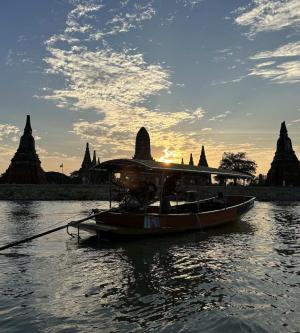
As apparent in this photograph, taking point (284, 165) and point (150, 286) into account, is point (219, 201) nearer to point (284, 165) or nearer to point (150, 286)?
point (150, 286)

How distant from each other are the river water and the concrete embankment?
127 ft

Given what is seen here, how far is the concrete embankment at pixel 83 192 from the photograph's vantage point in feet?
180

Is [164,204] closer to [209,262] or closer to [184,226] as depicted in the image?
[184,226]

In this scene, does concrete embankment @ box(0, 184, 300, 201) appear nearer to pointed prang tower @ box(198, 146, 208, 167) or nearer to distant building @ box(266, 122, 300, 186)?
distant building @ box(266, 122, 300, 186)

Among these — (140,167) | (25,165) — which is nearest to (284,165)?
(25,165)

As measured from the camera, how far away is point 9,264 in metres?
11.9

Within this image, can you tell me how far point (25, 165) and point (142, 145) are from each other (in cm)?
2318

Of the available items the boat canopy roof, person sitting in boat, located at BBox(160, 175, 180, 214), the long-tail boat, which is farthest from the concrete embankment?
the boat canopy roof

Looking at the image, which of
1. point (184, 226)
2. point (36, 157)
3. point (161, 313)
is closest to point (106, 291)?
point (161, 313)

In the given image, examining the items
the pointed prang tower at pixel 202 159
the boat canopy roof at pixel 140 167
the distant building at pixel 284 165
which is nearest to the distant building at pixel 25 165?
the pointed prang tower at pixel 202 159

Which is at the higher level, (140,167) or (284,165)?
(284,165)

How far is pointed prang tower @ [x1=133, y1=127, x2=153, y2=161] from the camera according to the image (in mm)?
77125

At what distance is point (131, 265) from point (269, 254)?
207 inches

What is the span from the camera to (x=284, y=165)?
75.9 m
